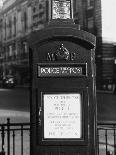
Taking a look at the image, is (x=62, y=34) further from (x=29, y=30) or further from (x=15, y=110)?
(x=29, y=30)

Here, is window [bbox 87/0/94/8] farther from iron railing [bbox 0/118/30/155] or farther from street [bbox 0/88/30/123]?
iron railing [bbox 0/118/30/155]

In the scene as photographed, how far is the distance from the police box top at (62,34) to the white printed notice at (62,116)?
658 millimetres

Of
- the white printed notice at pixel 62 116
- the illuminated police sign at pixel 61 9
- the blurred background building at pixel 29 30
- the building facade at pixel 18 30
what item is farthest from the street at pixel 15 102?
the building facade at pixel 18 30

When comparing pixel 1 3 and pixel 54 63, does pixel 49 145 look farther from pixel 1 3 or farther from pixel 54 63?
pixel 1 3

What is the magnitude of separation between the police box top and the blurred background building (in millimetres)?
32120

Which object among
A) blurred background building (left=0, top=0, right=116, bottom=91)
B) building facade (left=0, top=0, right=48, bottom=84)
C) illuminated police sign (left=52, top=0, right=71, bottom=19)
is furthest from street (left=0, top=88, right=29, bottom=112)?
building facade (left=0, top=0, right=48, bottom=84)

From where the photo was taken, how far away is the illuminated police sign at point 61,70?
4398 mm

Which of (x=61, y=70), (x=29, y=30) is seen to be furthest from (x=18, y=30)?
(x=61, y=70)

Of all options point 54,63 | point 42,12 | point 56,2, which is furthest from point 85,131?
point 42,12

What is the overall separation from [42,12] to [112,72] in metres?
17.0

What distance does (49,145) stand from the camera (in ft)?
14.4

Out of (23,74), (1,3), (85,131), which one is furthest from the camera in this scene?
(1,3)

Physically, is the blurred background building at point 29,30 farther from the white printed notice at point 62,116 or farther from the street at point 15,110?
the white printed notice at point 62,116

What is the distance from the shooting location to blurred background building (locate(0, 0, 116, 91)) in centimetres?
3959
